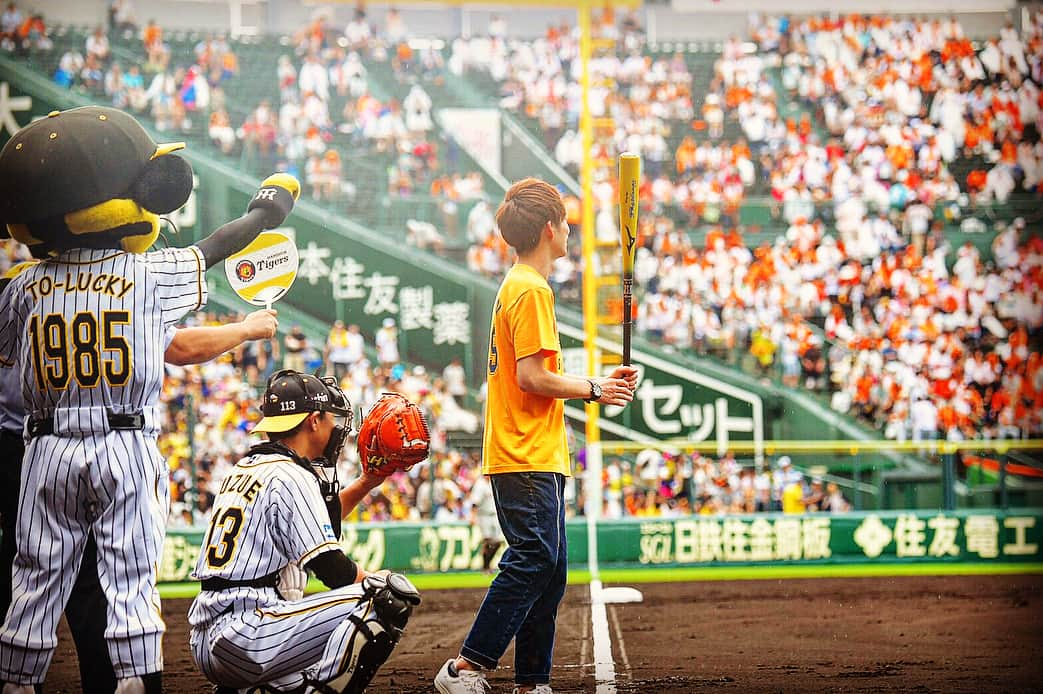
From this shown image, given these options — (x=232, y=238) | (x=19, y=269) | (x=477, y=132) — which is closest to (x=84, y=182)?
→ (x=232, y=238)

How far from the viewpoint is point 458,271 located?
47.7ft

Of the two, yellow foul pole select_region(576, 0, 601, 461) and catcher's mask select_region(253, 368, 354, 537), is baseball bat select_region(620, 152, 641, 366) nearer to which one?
catcher's mask select_region(253, 368, 354, 537)

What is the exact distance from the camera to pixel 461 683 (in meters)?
3.96

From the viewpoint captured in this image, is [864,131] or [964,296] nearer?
[964,296]

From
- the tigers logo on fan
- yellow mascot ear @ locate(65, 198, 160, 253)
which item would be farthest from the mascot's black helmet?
the tigers logo on fan

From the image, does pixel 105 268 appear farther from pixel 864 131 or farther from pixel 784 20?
pixel 784 20

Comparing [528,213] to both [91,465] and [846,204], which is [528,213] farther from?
[846,204]

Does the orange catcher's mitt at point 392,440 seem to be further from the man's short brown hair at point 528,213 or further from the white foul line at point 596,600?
the white foul line at point 596,600

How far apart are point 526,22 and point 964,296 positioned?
8.64 m

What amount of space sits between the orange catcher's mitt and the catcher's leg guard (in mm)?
580

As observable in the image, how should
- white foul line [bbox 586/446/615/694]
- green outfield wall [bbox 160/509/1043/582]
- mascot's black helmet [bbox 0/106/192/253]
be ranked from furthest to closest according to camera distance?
1. green outfield wall [bbox 160/509/1043/582]
2. white foul line [bbox 586/446/615/694]
3. mascot's black helmet [bbox 0/106/192/253]

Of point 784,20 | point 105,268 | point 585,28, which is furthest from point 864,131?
point 105,268

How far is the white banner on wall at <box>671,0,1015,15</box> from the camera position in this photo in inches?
662

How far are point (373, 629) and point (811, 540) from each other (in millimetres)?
8572
